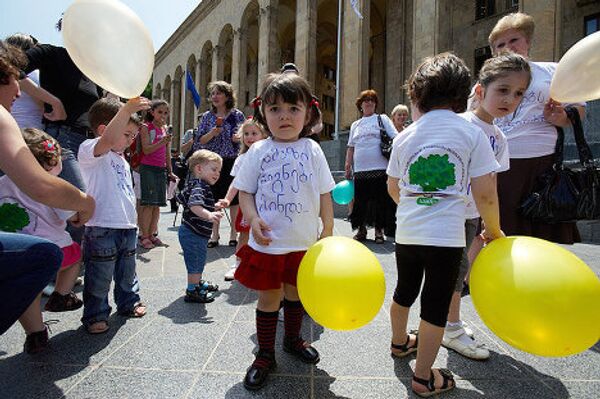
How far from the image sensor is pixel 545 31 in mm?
8078

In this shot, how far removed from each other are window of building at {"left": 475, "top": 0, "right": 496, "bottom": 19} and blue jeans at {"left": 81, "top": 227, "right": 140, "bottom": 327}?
15676mm

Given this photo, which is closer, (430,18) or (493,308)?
(493,308)

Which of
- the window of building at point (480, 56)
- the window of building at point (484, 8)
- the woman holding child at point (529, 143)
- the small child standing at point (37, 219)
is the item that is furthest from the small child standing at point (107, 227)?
the window of building at point (484, 8)

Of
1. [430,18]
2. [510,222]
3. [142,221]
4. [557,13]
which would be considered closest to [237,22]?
[430,18]

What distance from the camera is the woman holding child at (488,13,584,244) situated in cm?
241

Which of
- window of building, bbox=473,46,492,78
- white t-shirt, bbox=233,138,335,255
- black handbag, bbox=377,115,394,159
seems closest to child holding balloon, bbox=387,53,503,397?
white t-shirt, bbox=233,138,335,255

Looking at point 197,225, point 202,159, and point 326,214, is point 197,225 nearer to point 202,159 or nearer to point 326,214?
point 202,159

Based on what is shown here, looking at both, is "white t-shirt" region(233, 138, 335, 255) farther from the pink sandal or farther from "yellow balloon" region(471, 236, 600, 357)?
the pink sandal

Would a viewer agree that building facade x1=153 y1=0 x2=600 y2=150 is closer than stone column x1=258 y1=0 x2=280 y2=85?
Yes

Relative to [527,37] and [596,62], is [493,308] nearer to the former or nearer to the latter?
[596,62]

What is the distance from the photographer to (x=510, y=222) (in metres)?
2.46

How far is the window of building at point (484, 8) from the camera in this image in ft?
45.2

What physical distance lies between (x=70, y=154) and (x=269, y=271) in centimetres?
218

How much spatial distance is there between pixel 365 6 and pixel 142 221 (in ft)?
34.0
